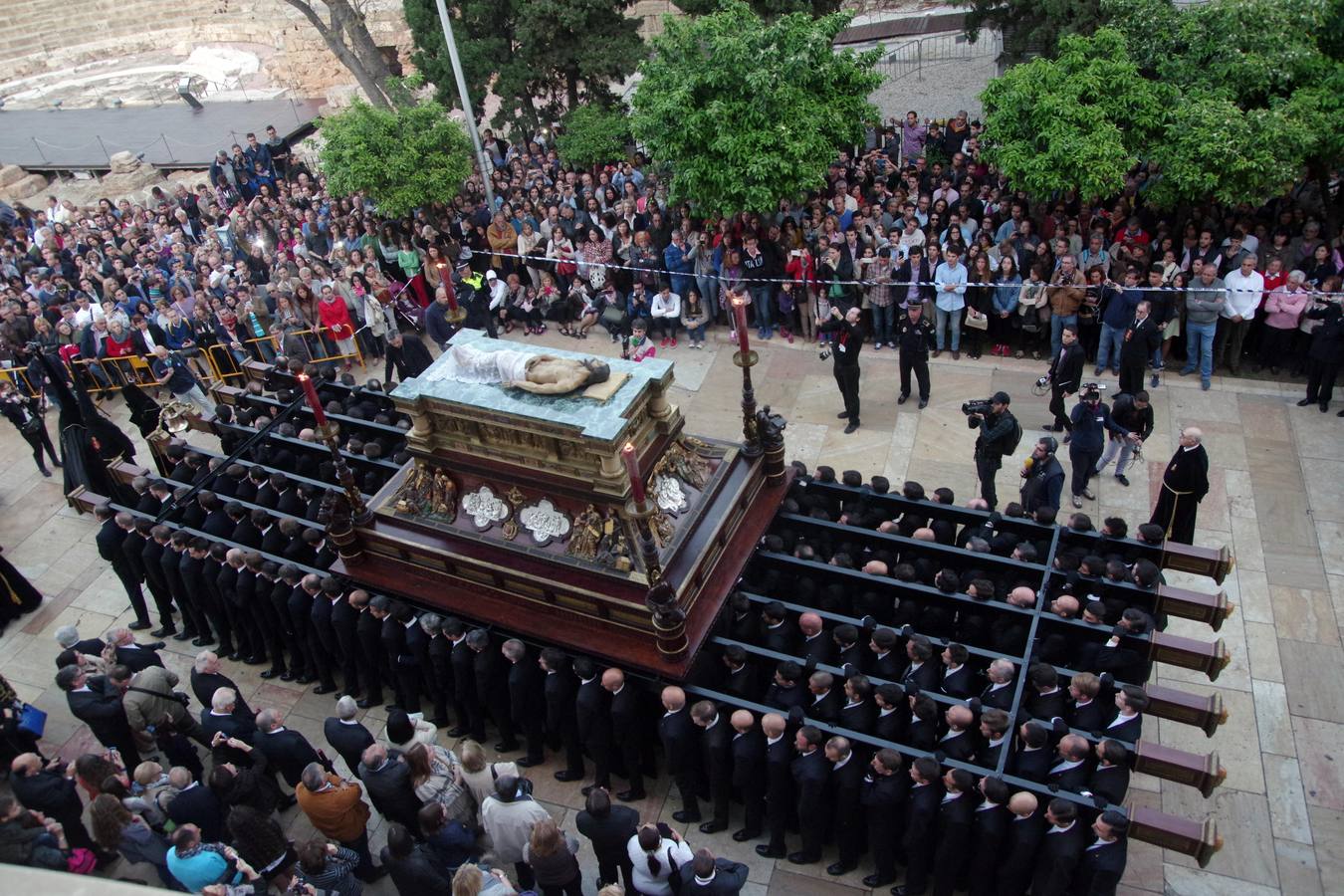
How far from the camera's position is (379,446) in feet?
32.4

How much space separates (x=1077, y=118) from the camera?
1092 centimetres

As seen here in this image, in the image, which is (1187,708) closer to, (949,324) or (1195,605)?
(1195,605)

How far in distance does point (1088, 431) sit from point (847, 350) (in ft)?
8.41

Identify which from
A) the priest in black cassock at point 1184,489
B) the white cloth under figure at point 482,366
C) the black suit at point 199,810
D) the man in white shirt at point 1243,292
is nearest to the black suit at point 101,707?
the black suit at point 199,810

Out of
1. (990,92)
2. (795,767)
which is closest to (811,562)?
(795,767)

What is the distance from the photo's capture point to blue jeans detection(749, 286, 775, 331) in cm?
1273

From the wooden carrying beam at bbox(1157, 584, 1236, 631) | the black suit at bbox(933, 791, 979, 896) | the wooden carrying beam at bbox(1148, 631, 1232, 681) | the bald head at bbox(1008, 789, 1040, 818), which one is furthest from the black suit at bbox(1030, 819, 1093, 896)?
the wooden carrying beam at bbox(1157, 584, 1236, 631)

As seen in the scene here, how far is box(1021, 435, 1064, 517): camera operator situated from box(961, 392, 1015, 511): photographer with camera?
0.36 metres

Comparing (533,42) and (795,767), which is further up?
(533,42)

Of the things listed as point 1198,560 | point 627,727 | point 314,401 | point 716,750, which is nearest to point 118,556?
point 314,401

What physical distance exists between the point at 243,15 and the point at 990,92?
29.5m

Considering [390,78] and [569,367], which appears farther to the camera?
[390,78]

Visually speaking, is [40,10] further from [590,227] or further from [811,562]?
[811,562]

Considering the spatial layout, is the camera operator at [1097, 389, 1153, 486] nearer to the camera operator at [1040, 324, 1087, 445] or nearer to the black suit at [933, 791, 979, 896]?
the camera operator at [1040, 324, 1087, 445]
